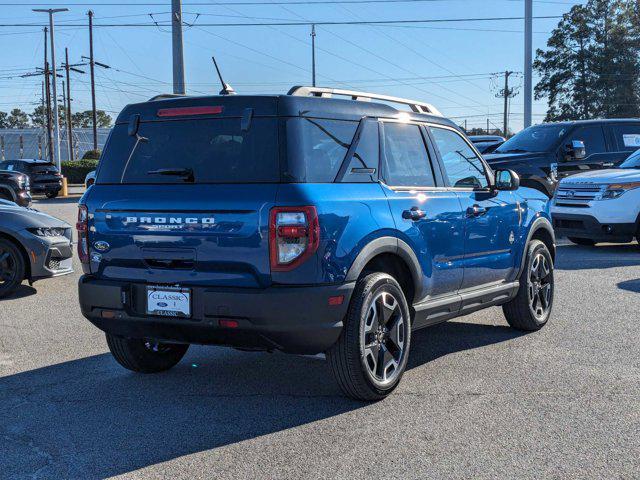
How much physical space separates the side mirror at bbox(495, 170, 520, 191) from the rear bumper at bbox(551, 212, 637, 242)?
22.3 feet

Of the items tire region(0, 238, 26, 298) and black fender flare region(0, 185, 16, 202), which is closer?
tire region(0, 238, 26, 298)

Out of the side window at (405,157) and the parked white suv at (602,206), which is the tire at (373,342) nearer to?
the side window at (405,157)

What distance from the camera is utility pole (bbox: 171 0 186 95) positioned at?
2239cm

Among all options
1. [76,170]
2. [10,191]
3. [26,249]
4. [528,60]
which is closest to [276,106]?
[26,249]

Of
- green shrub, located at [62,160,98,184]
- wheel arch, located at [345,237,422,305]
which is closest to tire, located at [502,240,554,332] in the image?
wheel arch, located at [345,237,422,305]

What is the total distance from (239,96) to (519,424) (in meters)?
2.56

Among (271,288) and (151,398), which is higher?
(271,288)

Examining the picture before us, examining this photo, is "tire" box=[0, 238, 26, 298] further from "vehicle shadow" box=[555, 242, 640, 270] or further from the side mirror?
"vehicle shadow" box=[555, 242, 640, 270]

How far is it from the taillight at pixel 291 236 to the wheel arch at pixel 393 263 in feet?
1.22

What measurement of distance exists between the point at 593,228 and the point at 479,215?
7.42 meters

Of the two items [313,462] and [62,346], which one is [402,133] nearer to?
[313,462]

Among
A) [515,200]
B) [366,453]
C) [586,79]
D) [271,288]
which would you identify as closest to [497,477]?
[366,453]

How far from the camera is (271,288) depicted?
4.57 meters

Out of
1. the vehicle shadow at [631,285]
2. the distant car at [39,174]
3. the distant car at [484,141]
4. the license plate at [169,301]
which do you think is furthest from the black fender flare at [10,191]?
the license plate at [169,301]
